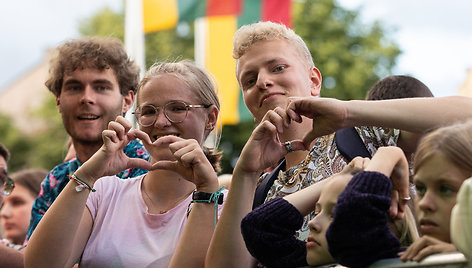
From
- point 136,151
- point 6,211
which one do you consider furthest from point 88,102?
point 6,211

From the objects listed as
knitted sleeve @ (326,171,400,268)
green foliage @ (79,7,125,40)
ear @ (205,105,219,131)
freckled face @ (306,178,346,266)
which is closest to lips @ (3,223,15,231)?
ear @ (205,105,219,131)

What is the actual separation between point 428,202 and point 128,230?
136 cm

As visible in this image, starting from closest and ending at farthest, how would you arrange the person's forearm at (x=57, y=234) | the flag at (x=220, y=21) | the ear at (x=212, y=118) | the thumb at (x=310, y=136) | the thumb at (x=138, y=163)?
the thumb at (x=310, y=136), the person's forearm at (x=57, y=234), the thumb at (x=138, y=163), the ear at (x=212, y=118), the flag at (x=220, y=21)

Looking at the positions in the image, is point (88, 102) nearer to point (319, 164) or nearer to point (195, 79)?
point (195, 79)

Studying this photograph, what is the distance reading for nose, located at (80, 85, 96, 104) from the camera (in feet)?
11.9

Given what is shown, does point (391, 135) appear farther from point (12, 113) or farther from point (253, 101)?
point (12, 113)

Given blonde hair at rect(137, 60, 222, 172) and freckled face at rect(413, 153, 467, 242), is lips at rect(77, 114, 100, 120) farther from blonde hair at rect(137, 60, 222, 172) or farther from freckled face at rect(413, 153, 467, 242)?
freckled face at rect(413, 153, 467, 242)

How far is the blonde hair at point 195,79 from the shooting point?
113 inches

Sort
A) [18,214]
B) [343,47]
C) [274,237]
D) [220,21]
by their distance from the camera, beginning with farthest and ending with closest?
[343,47] → [220,21] → [18,214] → [274,237]

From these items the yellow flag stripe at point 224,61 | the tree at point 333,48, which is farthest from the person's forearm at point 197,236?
the tree at point 333,48

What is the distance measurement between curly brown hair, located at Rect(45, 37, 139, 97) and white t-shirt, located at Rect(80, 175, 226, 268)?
1.05 meters

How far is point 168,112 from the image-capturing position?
2.76m

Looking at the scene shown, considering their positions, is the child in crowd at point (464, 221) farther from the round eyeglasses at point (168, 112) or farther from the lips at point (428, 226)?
the round eyeglasses at point (168, 112)

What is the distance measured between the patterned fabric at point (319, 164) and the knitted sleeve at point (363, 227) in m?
0.63
